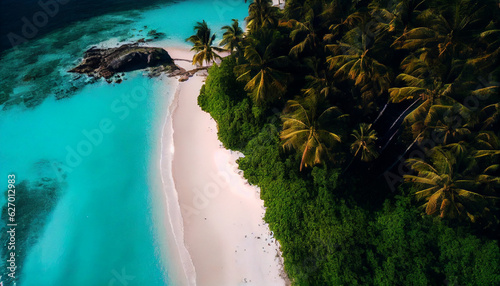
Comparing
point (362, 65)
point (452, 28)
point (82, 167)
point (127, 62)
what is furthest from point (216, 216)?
point (127, 62)

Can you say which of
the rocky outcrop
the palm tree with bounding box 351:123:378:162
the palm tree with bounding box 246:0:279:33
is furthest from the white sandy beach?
the rocky outcrop

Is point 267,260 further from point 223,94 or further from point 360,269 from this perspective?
point 223,94

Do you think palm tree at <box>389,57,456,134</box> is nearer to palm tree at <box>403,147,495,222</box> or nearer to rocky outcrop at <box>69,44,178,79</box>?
palm tree at <box>403,147,495,222</box>

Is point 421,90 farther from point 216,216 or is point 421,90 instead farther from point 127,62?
point 127,62

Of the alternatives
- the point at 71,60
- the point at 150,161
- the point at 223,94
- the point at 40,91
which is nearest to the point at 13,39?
the point at 71,60

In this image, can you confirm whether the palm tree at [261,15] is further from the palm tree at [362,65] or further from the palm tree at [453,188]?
the palm tree at [453,188]

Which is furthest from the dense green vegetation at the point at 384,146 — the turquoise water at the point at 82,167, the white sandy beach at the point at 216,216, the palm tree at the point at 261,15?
the turquoise water at the point at 82,167
